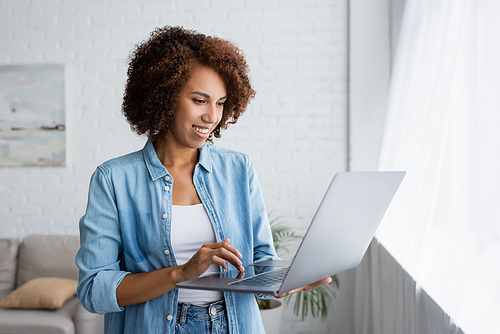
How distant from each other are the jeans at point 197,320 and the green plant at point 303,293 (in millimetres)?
1762

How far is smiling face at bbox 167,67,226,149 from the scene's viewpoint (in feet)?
3.78

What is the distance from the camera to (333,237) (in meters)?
0.85

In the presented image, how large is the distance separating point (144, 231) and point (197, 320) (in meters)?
0.27

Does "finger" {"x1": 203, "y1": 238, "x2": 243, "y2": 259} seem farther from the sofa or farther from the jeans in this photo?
the sofa

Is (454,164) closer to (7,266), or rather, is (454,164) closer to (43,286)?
(43,286)

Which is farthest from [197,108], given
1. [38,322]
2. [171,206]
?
[38,322]

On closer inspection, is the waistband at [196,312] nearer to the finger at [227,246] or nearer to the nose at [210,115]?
the finger at [227,246]

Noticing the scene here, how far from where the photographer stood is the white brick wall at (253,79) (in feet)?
10.0

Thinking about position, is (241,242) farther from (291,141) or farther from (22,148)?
(22,148)

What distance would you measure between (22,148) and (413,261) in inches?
117

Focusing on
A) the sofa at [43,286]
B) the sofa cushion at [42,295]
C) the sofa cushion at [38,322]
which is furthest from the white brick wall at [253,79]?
the sofa cushion at [38,322]

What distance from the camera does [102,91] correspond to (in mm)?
3207

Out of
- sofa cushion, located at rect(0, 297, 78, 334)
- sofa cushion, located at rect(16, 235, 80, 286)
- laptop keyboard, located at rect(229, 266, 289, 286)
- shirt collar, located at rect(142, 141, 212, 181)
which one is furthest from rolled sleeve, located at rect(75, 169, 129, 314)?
sofa cushion, located at rect(16, 235, 80, 286)

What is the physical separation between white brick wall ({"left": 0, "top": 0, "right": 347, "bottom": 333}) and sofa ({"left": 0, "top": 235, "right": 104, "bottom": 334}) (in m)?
0.18
